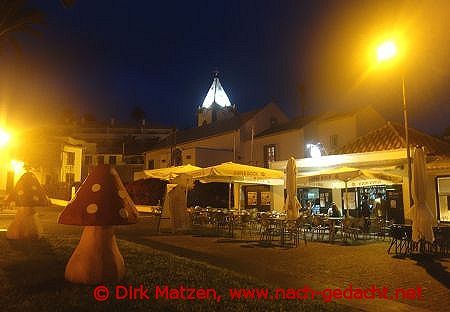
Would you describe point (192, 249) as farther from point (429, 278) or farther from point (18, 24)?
point (18, 24)

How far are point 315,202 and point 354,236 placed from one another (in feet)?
27.9

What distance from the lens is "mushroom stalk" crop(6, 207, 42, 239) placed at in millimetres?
11789

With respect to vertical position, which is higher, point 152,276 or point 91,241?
point 91,241

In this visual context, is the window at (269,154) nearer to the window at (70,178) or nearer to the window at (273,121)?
the window at (273,121)

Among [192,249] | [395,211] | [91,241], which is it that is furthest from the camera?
[395,211]

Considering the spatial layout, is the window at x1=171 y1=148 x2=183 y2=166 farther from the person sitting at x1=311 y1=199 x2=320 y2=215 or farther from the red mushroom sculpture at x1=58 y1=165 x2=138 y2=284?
the red mushroom sculpture at x1=58 y1=165 x2=138 y2=284

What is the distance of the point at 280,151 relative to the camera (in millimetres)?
31141

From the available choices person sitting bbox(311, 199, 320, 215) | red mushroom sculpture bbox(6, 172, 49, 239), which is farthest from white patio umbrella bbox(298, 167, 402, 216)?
red mushroom sculpture bbox(6, 172, 49, 239)

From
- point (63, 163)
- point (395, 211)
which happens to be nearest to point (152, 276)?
point (395, 211)

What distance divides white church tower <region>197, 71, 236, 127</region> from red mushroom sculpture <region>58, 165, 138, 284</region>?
159ft

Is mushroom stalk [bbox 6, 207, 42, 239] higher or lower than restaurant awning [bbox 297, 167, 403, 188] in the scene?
lower

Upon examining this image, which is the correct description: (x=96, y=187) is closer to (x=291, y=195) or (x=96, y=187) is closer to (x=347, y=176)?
(x=291, y=195)

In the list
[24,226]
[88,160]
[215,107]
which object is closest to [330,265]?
[24,226]

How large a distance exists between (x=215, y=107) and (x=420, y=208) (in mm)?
46671
